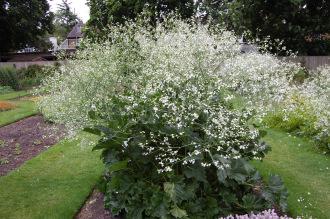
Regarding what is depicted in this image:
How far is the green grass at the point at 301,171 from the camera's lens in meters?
5.42

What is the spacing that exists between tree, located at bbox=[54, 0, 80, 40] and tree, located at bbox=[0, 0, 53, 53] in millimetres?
37594

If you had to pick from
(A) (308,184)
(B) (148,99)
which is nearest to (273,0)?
(A) (308,184)

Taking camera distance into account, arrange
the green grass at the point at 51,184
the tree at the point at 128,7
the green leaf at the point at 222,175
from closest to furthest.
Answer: the green leaf at the point at 222,175 < the green grass at the point at 51,184 < the tree at the point at 128,7

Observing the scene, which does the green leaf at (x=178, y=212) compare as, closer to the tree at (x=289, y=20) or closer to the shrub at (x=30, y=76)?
the tree at (x=289, y=20)

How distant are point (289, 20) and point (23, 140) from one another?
17.1 m

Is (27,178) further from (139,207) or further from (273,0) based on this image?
(273,0)

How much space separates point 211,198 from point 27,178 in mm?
3670

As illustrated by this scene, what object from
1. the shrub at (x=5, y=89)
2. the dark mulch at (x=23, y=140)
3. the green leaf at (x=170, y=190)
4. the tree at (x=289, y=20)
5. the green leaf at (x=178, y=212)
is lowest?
the shrub at (x=5, y=89)

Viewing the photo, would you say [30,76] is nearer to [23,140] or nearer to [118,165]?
[23,140]

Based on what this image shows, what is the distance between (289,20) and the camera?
22156 mm

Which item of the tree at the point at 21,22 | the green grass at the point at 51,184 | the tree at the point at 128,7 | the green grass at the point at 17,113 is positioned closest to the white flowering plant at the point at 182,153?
the green grass at the point at 51,184

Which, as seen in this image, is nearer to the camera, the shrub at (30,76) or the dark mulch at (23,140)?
the dark mulch at (23,140)

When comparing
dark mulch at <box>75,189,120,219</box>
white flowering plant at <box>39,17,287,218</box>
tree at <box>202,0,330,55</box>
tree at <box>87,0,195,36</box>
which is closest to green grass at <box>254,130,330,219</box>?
white flowering plant at <box>39,17,287,218</box>

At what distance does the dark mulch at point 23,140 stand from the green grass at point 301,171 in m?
3.97
